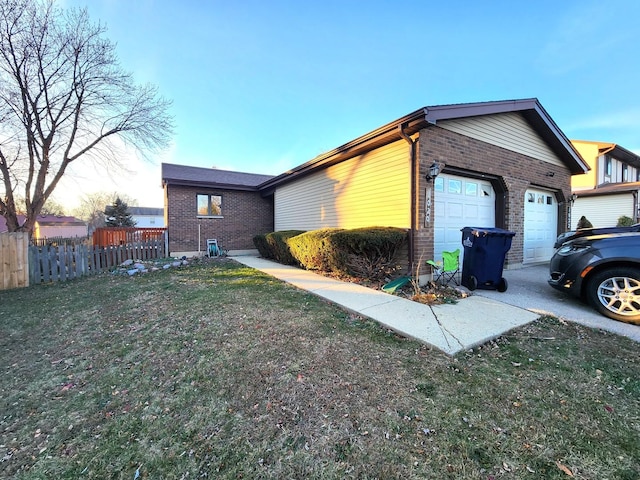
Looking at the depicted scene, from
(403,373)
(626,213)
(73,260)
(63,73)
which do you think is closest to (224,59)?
(63,73)

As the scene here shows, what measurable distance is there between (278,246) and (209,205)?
181 inches

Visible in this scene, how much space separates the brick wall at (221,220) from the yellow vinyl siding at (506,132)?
9303 millimetres

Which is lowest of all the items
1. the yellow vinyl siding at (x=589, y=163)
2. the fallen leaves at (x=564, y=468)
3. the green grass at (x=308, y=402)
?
the fallen leaves at (x=564, y=468)

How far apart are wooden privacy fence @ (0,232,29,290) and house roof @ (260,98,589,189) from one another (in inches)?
303

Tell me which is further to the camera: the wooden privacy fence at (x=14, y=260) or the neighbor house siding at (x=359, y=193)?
the wooden privacy fence at (x=14, y=260)

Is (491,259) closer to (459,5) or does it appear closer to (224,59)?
(459,5)

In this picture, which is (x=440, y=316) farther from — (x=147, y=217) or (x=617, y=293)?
(x=147, y=217)

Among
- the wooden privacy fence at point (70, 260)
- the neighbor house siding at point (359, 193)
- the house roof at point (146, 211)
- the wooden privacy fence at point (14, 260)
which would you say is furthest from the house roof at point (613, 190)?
the house roof at point (146, 211)

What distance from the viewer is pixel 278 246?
9766mm

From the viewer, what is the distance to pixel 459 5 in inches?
287

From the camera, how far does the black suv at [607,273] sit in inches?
153

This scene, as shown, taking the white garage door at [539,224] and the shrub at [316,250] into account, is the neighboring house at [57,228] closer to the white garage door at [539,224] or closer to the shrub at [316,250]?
the shrub at [316,250]

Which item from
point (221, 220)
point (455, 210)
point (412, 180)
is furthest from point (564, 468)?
point (221, 220)

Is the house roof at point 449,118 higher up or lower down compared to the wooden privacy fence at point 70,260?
higher up
